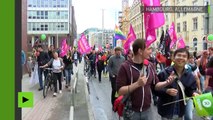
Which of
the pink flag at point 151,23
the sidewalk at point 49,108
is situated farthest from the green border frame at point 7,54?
the sidewalk at point 49,108

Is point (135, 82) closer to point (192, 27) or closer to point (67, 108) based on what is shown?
point (67, 108)

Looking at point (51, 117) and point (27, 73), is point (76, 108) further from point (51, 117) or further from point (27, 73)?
point (27, 73)

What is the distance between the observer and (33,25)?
94.8 metres

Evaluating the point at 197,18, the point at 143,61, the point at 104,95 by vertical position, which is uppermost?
the point at 197,18

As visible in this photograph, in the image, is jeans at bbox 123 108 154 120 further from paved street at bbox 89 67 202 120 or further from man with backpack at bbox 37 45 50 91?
man with backpack at bbox 37 45 50 91

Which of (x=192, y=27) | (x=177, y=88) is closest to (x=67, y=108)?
(x=177, y=88)

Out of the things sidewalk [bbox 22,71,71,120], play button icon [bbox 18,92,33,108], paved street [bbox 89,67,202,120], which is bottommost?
paved street [bbox 89,67,202,120]

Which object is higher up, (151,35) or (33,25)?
(33,25)

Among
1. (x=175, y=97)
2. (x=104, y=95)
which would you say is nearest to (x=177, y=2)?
(x=104, y=95)

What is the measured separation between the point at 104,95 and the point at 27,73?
33.5 ft

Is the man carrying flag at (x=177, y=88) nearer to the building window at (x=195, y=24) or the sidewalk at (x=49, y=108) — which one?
the sidewalk at (x=49, y=108)

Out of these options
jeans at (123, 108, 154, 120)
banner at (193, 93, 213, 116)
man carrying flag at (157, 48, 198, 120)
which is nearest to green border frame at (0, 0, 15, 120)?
jeans at (123, 108, 154, 120)

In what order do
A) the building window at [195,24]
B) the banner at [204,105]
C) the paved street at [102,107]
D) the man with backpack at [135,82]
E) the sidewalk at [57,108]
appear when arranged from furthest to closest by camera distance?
the building window at [195,24]
the paved street at [102,107]
the sidewalk at [57,108]
the banner at [204,105]
the man with backpack at [135,82]

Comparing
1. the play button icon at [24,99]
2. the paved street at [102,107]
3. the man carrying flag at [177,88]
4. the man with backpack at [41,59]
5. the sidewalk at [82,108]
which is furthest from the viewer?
the man with backpack at [41,59]
